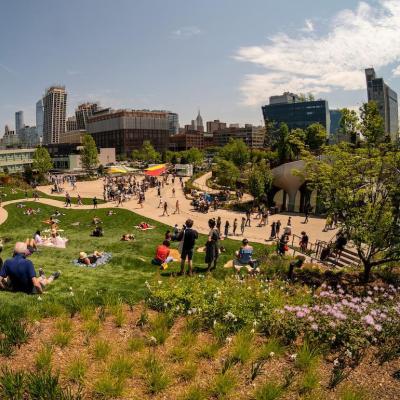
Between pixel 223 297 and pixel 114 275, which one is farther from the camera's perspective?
pixel 114 275

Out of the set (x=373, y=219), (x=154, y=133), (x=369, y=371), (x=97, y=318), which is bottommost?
(x=369, y=371)

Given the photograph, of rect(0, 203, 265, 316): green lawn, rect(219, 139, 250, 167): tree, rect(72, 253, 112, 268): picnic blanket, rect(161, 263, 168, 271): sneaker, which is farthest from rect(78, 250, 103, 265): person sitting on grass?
rect(219, 139, 250, 167): tree

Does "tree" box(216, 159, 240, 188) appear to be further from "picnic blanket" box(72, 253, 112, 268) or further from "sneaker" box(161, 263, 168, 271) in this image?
"sneaker" box(161, 263, 168, 271)

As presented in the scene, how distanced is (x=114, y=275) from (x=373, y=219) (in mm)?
8763

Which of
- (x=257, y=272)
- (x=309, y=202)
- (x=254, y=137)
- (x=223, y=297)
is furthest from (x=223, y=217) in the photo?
(x=254, y=137)

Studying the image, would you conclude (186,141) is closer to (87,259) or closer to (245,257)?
(245,257)

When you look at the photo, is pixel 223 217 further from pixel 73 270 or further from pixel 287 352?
pixel 287 352

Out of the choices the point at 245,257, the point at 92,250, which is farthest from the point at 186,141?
the point at 245,257

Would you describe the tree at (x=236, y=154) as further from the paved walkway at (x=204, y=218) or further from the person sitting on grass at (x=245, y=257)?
the person sitting on grass at (x=245, y=257)

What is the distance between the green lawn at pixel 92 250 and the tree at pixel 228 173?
68.4ft

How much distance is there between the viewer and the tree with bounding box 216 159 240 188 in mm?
48906

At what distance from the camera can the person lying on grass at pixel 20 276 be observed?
8781 mm

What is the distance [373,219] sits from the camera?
462 inches

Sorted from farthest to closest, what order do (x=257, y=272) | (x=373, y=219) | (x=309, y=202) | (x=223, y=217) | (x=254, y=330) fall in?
(x=309, y=202)
(x=223, y=217)
(x=257, y=272)
(x=373, y=219)
(x=254, y=330)
